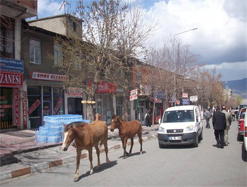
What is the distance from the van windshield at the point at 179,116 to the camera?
11852 mm

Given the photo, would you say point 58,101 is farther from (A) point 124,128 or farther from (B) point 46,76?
(A) point 124,128

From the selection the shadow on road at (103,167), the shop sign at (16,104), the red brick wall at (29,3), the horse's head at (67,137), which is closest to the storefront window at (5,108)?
the shop sign at (16,104)

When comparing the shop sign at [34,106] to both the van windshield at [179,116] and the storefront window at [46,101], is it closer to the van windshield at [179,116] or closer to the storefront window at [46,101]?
the storefront window at [46,101]

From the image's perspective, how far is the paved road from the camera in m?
6.02

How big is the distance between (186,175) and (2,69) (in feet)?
40.5

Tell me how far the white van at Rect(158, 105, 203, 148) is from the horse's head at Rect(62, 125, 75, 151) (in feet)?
18.8

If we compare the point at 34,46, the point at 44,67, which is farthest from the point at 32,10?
the point at 44,67

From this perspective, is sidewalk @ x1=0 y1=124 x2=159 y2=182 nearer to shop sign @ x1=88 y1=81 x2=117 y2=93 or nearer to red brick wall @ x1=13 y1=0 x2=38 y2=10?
red brick wall @ x1=13 y1=0 x2=38 y2=10

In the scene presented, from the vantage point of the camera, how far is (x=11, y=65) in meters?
14.9

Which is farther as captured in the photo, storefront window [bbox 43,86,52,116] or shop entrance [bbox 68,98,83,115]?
shop entrance [bbox 68,98,83,115]

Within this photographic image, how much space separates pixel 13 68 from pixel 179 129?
1062cm

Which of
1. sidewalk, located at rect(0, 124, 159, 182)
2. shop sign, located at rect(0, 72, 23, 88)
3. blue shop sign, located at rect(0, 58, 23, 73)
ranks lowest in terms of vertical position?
sidewalk, located at rect(0, 124, 159, 182)

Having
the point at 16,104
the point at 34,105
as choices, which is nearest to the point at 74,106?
the point at 34,105

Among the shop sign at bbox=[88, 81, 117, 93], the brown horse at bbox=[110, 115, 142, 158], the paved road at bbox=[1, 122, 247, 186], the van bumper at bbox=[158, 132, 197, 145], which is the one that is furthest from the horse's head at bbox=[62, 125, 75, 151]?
the shop sign at bbox=[88, 81, 117, 93]
